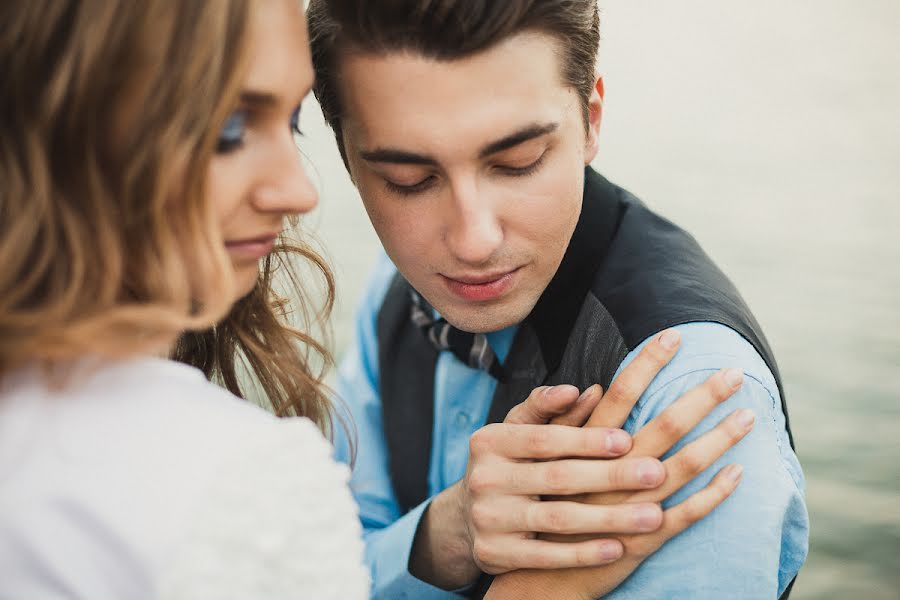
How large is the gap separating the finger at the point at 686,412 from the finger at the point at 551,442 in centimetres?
3

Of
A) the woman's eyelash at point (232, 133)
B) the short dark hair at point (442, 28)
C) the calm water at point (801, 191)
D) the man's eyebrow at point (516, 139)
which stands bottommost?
the calm water at point (801, 191)

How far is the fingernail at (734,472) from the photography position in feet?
4.15

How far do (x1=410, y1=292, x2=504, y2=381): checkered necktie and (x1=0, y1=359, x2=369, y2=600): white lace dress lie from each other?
0.85 m

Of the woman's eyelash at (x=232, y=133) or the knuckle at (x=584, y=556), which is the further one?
the knuckle at (x=584, y=556)

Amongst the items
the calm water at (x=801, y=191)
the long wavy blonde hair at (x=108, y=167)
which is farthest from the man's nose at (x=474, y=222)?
the calm water at (x=801, y=191)

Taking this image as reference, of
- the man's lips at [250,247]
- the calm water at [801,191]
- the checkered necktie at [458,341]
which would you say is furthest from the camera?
the calm water at [801,191]

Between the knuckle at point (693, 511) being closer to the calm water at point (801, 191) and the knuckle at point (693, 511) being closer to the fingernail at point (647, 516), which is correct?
the fingernail at point (647, 516)

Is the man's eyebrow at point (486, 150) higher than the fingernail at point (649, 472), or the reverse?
the man's eyebrow at point (486, 150)

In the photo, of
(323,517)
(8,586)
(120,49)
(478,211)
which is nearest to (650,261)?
(478,211)

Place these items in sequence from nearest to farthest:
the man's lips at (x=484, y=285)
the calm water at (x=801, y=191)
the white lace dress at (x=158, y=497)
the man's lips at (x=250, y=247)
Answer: the white lace dress at (x=158, y=497), the man's lips at (x=250, y=247), the man's lips at (x=484, y=285), the calm water at (x=801, y=191)

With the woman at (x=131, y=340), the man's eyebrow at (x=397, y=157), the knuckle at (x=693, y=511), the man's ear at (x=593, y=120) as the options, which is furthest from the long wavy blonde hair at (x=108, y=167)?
the man's ear at (x=593, y=120)

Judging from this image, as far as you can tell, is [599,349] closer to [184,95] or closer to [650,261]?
[650,261]

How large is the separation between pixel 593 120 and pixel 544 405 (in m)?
0.56

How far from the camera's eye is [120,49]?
92cm
